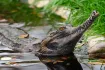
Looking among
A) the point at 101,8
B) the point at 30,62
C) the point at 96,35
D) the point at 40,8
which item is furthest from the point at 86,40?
the point at 40,8

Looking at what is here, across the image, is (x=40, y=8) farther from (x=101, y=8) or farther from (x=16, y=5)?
(x=101, y=8)

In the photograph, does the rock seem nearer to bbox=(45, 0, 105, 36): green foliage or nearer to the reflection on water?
bbox=(45, 0, 105, 36): green foliage

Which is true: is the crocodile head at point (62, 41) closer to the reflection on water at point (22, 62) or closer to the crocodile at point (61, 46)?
the crocodile at point (61, 46)

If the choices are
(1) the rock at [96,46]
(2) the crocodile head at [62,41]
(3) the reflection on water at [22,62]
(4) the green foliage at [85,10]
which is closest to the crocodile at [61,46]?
(2) the crocodile head at [62,41]

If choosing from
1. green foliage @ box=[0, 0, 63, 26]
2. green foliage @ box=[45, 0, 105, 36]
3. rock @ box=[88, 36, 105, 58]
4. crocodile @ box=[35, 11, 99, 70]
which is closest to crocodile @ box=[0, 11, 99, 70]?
crocodile @ box=[35, 11, 99, 70]

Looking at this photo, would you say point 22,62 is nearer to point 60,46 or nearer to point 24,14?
point 60,46

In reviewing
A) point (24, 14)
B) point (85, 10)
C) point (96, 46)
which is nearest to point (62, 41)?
point (96, 46)
